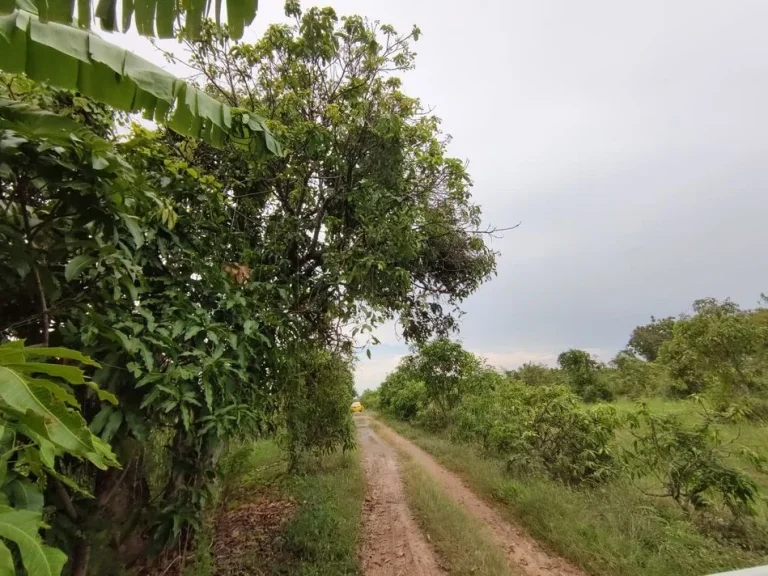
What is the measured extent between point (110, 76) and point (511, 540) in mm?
6180

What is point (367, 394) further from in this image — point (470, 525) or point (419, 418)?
point (470, 525)

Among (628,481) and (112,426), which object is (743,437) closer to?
(628,481)

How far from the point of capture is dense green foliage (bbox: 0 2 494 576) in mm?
2217

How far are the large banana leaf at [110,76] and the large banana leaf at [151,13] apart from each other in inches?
4.1

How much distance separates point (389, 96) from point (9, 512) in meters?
5.24

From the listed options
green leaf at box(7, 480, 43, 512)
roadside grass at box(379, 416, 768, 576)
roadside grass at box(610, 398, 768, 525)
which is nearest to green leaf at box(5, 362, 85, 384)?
green leaf at box(7, 480, 43, 512)

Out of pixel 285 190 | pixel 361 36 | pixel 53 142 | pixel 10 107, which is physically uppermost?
pixel 361 36

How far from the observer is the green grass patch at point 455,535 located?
12.8 feet

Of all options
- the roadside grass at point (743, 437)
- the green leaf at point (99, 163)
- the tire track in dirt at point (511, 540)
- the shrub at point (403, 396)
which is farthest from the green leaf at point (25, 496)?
the shrub at point (403, 396)

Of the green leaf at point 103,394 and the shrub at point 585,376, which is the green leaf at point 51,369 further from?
the shrub at point 585,376

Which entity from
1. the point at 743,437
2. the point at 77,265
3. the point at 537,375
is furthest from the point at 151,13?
the point at 537,375

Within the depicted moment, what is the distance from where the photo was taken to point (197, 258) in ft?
10.1

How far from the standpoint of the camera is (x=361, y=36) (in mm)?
4949

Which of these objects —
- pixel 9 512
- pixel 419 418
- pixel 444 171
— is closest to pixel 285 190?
pixel 444 171
